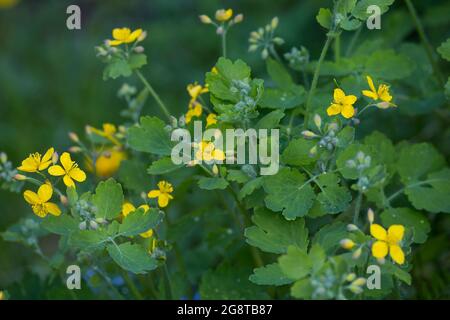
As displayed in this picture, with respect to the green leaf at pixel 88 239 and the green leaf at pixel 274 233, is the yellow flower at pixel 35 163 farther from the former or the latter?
the green leaf at pixel 274 233

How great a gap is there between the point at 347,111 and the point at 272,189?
253 mm

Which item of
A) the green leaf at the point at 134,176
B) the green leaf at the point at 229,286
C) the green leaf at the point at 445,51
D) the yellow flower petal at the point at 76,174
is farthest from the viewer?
the green leaf at the point at 134,176

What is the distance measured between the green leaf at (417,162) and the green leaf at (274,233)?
43 centimetres

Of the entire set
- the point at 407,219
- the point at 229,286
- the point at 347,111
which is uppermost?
the point at 347,111

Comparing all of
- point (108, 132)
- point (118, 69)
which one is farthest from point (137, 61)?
point (108, 132)

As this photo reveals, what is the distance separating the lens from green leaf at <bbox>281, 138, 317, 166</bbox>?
1.75 m

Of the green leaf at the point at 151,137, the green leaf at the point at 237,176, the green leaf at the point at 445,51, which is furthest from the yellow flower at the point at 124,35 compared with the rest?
the green leaf at the point at 445,51

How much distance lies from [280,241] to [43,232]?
814mm

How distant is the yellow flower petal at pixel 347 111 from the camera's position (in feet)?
5.58

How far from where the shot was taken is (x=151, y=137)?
1852 mm

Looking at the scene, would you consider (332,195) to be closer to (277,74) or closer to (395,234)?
(395,234)

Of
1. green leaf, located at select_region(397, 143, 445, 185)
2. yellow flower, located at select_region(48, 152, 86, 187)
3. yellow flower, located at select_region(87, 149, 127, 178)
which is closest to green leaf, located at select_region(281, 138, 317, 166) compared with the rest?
green leaf, located at select_region(397, 143, 445, 185)
